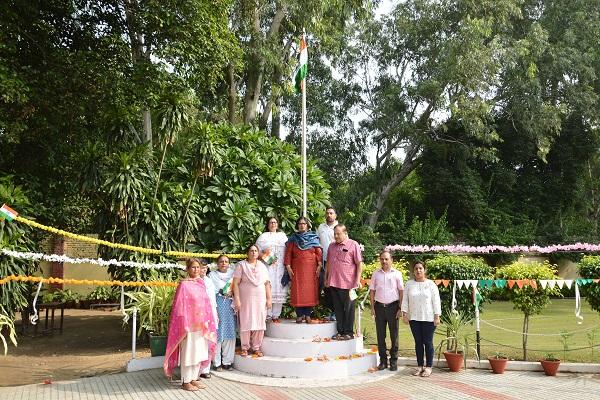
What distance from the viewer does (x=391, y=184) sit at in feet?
70.7

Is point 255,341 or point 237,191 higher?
point 237,191

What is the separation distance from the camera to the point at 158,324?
714 centimetres

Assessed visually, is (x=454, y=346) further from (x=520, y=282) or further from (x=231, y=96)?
(x=231, y=96)

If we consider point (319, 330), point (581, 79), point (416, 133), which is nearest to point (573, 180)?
point (581, 79)

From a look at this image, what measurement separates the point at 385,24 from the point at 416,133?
4508mm

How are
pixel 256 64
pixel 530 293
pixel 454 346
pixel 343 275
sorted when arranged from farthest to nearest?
1. pixel 256 64
2. pixel 530 293
3. pixel 454 346
4. pixel 343 275

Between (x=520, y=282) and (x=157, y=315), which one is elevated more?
(x=520, y=282)

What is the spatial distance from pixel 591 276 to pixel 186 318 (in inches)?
219

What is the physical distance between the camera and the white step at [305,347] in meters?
6.55

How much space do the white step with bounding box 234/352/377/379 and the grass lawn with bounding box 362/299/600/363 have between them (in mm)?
1551

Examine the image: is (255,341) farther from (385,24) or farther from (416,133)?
(385,24)

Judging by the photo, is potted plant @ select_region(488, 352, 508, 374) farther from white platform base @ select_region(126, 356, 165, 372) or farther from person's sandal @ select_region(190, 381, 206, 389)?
white platform base @ select_region(126, 356, 165, 372)

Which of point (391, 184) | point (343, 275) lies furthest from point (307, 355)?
point (391, 184)

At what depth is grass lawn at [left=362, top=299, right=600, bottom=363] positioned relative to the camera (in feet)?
25.4
